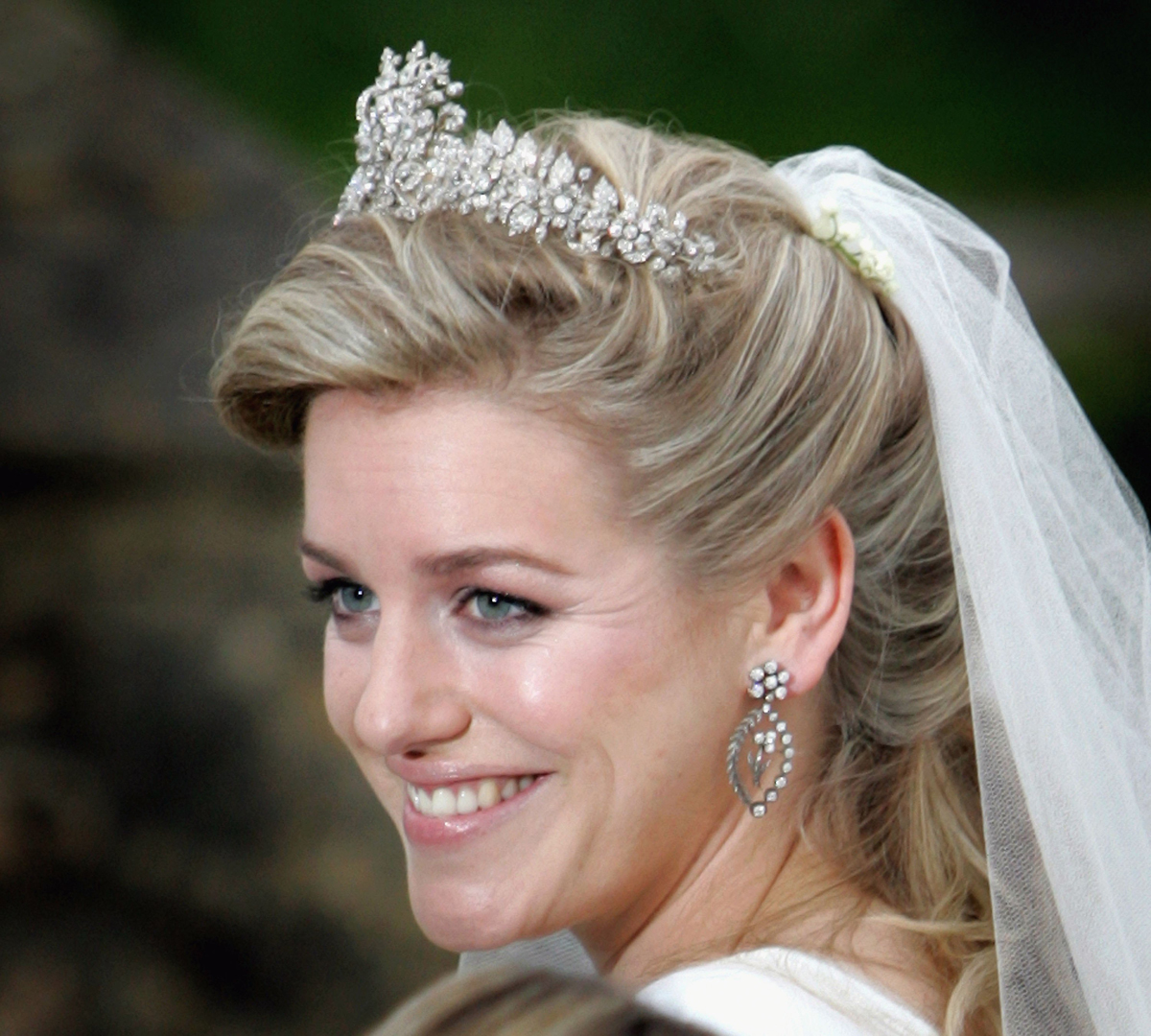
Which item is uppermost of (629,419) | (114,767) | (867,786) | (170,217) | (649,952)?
(170,217)

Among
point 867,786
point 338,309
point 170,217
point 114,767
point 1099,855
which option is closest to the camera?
point 1099,855

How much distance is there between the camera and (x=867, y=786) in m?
1.91

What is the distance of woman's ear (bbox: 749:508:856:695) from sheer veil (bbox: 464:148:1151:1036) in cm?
14

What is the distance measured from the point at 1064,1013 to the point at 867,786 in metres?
0.36

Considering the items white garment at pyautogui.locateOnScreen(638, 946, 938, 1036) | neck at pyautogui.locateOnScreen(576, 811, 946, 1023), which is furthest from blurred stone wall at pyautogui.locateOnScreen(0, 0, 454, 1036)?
white garment at pyautogui.locateOnScreen(638, 946, 938, 1036)

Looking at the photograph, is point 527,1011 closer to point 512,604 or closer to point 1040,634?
point 512,604

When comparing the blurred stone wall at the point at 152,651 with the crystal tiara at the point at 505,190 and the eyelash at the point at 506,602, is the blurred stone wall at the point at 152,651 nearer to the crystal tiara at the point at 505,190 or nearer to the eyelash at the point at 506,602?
the crystal tiara at the point at 505,190

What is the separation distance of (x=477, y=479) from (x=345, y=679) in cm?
37

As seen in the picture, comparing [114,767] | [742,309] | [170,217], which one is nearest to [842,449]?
[742,309]

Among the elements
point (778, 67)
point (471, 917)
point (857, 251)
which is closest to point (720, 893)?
point (471, 917)

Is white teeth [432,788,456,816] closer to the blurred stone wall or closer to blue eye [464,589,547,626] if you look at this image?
blue eye [464,589,547,626]

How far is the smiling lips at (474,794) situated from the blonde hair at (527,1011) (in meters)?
0.65

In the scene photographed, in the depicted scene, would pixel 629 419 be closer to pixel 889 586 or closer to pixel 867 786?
pixel 889 586

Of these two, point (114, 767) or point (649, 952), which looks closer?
point (649, 952)
